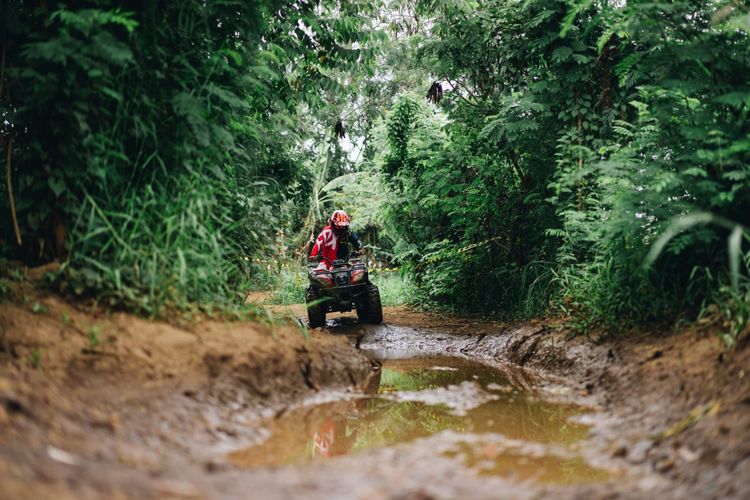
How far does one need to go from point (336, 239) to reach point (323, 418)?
19.2 ft

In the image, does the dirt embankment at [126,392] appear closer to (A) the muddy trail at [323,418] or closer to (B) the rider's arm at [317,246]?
(A) the muddy trail at [323,418]

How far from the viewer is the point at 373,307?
8.93 m

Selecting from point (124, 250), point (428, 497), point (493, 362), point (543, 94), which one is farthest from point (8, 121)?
point (543, 94)

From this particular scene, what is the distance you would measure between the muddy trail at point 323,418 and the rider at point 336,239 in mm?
4307

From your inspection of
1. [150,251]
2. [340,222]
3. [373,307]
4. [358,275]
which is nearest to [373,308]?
[373,307]

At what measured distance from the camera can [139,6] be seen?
4.76 m

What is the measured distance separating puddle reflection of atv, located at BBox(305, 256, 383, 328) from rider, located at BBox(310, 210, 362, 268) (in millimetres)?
699

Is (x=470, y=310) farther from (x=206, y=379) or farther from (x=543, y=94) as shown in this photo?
(x=206, y=379)

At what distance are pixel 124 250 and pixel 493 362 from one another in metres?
4.19

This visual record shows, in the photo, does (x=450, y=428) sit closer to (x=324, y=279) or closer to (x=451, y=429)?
(x=451, y=429)

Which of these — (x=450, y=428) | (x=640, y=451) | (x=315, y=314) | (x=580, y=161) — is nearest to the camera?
(x=640, y=451)

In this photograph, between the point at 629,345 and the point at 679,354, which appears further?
the point at 629,345

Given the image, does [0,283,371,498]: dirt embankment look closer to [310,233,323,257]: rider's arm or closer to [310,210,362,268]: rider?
[310,233,323,257]: rider's arm

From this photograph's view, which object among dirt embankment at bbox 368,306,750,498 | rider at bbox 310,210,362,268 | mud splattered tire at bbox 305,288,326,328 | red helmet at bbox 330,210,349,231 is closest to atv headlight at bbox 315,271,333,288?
mud splattered tire at bbox 305,288,326,328
